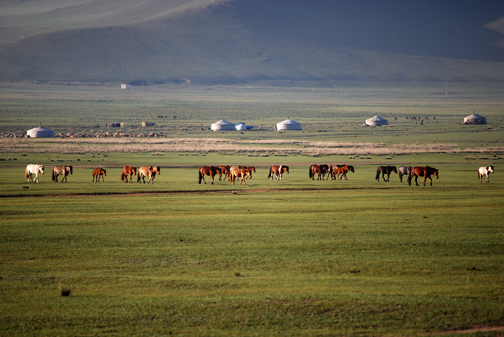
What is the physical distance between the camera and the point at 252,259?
15.4 meters

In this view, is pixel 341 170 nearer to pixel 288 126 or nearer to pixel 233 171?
pixel 233 171

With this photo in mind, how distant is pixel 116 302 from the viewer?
11703 mm

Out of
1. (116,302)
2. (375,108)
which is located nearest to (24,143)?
(116,302)

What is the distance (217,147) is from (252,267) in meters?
67.8

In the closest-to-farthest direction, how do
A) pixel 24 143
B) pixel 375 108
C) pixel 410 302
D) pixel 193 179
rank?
pixel 410 302
pixel 193 179
pixel 24 143
pixel 375 108

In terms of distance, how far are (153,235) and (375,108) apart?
596 feet

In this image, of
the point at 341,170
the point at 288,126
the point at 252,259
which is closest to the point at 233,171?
the point at 341,170

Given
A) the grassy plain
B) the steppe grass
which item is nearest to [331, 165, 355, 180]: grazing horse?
the grassy plain

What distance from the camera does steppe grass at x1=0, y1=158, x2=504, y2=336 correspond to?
10680mm

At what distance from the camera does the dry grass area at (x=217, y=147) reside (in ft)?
245

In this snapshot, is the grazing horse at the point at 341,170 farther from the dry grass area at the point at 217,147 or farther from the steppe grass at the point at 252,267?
the dry grass area at the point at 217,147

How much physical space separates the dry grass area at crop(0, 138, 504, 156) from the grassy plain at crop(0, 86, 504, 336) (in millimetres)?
39747

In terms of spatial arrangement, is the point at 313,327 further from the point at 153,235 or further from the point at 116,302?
the point at 153,235

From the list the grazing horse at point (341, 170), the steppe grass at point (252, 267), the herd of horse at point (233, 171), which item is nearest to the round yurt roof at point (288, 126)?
the herd of horse at point (233, 171)
